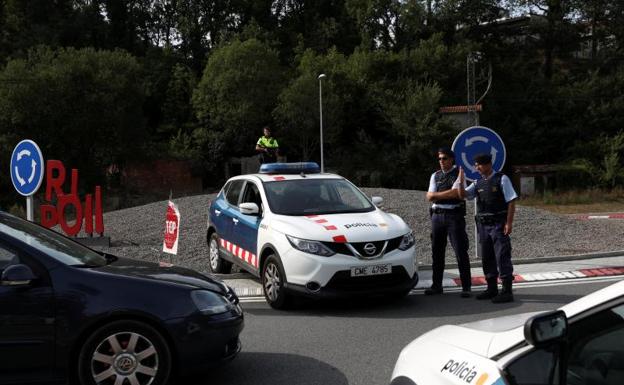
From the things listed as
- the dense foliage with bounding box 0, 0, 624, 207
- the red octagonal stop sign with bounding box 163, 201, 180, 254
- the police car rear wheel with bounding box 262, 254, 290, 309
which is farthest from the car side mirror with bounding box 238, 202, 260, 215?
the dense foliage with bounding box 0, 0, 624, 207

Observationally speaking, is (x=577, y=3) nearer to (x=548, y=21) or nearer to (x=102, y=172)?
(x=548, y=21)

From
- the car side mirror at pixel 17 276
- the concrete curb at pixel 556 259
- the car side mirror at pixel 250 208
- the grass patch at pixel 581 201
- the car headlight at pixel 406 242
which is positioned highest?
the car side mirror at pixel 17 276

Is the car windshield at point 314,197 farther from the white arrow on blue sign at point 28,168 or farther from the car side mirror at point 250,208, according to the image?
the white arrow on blue sign at point 28,168

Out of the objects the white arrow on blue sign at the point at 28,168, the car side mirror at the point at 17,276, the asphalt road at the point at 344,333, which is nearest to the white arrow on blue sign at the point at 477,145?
the asphalt road at the point at 344,333

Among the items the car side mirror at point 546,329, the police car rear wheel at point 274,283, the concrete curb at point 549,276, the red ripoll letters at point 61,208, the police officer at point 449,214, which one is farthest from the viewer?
the red ripoll letters at point 61,208

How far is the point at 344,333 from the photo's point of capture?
654 centimetres

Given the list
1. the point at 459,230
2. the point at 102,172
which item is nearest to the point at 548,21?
the point at 102,172

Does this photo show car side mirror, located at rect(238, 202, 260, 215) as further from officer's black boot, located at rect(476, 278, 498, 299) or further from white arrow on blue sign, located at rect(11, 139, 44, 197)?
white arrow on blue sign, located at rect(11, 139, 44, 197)

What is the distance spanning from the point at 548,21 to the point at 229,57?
30.6 m

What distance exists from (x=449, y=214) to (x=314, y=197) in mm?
1783

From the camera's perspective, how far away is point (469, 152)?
386 inches

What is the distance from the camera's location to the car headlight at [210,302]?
4699 mm

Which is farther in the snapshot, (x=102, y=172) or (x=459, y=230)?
(x=102, y=172)

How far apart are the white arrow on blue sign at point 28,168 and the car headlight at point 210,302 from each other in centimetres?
664
